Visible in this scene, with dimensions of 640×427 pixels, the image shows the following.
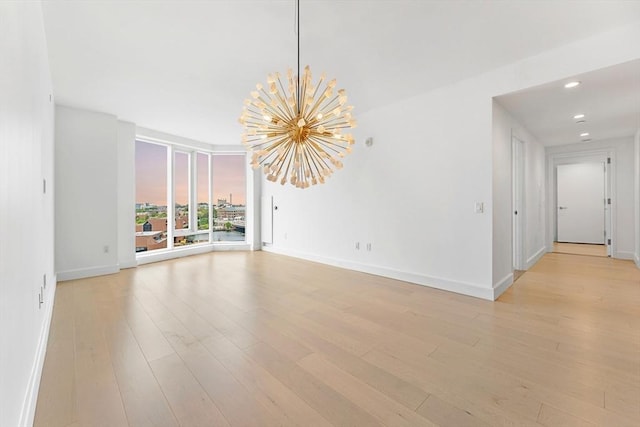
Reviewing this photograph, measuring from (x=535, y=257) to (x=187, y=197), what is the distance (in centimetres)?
753

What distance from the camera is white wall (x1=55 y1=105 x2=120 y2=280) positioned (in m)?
4.12

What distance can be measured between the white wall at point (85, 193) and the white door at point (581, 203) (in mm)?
10970

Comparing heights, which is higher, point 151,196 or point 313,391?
point 151,196

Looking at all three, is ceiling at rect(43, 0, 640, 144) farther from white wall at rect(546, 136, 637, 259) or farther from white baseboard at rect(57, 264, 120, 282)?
white wall at rect(546, 136, 637, 259)

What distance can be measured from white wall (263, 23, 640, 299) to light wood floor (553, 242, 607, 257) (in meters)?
4.08

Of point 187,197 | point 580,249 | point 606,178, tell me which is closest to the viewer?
point 606,178

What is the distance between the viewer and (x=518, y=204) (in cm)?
459

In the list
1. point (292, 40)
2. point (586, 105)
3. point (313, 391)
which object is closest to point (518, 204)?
point (586, 105)

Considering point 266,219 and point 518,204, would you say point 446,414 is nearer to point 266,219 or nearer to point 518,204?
point 518,204

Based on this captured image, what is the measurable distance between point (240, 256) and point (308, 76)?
15.7 ft

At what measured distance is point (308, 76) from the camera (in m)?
2.17

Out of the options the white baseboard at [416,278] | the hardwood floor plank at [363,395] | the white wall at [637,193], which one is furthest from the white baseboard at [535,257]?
the hardwood floor plank at [363,395]

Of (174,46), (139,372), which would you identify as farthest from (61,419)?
(174,46)

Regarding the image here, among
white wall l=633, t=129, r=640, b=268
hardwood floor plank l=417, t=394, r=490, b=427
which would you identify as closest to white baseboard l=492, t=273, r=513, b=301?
hardwood floor plank l=417, t=394, r=490, b=427
